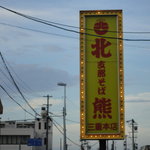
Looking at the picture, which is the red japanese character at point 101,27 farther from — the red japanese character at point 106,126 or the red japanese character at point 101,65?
the red japanese character at point 106,126

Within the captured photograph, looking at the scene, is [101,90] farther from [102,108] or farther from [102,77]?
[102,108]

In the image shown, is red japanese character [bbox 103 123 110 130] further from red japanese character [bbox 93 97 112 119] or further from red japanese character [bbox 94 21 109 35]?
red japanese character [bbox 94 21 109 35]

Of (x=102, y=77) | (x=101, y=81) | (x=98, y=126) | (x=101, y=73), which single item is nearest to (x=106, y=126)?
(x=98, y=126)

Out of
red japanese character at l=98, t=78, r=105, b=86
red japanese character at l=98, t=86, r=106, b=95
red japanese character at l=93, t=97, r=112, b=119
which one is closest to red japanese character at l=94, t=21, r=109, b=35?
red japanese character at l=98, t=78, r=105, b=86

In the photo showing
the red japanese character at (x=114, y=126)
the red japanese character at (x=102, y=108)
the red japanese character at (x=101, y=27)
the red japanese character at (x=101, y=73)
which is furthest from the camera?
the red japanese character at (x=101, y=27)

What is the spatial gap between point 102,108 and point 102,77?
70.5 inches

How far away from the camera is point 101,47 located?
26.5 meters

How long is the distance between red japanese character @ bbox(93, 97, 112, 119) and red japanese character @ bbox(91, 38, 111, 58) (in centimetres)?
256

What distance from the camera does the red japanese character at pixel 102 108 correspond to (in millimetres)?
26219

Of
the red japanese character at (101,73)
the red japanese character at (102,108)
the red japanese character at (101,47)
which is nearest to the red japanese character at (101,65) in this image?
the red japanese character at (101,73)

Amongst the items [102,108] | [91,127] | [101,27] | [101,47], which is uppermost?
[101,27]

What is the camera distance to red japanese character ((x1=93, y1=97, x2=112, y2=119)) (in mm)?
26219

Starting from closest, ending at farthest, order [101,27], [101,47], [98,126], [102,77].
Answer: [102,77] < [98,126] < [101,47] < [101,27]

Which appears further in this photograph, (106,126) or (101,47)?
(101,47)
